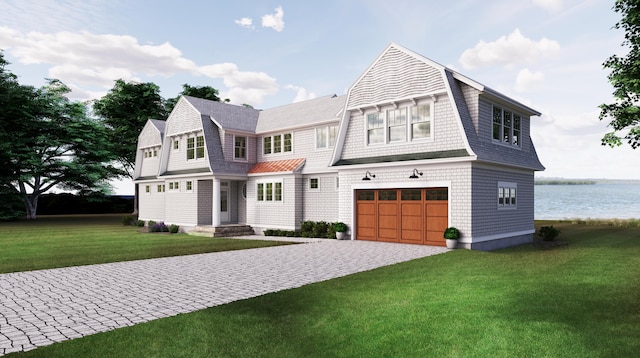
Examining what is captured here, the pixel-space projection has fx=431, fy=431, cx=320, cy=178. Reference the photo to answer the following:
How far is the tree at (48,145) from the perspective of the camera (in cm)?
3662

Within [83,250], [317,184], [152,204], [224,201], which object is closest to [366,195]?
[317,184]

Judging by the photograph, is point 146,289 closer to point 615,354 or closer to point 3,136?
point 615,354

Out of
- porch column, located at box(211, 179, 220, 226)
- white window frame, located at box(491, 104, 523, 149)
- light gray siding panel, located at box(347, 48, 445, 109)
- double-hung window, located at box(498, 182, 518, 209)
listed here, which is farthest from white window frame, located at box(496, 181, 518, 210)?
porch column, located at box(211, 179, 220, 226)

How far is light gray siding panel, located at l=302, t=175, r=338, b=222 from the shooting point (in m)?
22.0

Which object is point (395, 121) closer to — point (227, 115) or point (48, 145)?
point (227, 115)

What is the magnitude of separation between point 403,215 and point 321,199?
18.8 ft

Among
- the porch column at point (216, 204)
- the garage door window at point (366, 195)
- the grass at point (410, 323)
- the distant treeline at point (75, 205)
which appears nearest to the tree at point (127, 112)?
the distant treeline at point (75, 205)

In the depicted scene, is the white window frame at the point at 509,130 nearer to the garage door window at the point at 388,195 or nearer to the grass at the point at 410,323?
the garage door window at the point at 388,195

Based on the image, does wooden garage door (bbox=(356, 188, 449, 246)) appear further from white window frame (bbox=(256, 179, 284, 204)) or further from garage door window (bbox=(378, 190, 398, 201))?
white window frame (bbox=(256, 179, 284, 204))

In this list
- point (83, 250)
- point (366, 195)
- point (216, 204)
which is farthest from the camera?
point (216, 204)

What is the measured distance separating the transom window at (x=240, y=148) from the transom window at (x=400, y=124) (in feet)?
31.3

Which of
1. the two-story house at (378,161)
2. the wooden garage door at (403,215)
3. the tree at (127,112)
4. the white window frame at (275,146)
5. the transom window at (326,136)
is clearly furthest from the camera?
the tree at (127,112)

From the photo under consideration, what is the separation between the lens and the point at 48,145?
3825 centimetres

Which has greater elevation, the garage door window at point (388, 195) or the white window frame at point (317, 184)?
the white window frame at point (317, 184)
